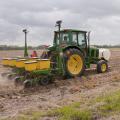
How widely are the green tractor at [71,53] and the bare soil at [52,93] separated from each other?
50 centimetres

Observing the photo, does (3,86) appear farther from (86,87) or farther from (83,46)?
(83,46)

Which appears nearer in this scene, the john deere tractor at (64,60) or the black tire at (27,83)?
the black tire at (27,83)

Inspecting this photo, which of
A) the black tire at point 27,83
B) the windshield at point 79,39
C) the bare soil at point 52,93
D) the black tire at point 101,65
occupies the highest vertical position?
the windshield at point 79,39

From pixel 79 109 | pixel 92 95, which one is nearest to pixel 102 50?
pixel 92 95

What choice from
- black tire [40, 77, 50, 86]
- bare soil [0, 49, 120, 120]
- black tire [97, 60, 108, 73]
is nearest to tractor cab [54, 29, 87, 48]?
black tire [97, 60, 108, 73]

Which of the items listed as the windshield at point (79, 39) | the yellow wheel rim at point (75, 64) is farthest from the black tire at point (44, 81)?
the windshield at point (79, 39)

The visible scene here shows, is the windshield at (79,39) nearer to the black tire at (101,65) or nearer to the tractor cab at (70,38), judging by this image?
the tractor cab at (70,38)

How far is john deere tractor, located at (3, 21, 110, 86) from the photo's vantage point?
42.3 ft

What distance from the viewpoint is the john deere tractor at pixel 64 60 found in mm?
12879

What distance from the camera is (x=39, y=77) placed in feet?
42.5

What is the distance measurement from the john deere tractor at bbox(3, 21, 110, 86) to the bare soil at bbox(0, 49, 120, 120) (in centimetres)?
41

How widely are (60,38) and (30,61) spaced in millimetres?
2646

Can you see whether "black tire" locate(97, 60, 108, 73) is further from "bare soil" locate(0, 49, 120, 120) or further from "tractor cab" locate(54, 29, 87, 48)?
"tractor cab" locate(54, 29, 87, 48)

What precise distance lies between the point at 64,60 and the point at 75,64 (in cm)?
96
